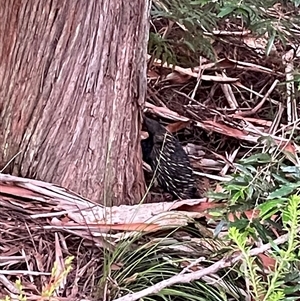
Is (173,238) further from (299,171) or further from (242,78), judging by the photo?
(242,78)

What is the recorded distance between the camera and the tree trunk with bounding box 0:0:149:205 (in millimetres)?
2342

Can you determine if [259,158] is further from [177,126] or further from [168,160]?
[177,126]

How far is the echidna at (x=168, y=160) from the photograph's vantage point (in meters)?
2.99

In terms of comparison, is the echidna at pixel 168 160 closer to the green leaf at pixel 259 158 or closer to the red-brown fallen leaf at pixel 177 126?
the red-brown fallen leaf at pixel 177 126

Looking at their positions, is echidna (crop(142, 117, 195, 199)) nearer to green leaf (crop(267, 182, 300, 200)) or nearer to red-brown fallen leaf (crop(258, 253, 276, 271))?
red-brown fallen leaf (crop(258, 253, 276, 271))

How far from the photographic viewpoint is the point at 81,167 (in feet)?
8.01

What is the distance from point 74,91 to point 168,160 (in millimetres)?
855

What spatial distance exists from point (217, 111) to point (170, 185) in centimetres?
59

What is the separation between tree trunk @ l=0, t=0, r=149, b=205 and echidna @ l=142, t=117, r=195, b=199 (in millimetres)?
502

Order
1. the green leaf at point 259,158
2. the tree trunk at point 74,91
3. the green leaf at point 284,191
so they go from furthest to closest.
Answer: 1. the tree trunk at point 74,91
2. the green leaf at point 259,158
3. the green leaf at point 284,191

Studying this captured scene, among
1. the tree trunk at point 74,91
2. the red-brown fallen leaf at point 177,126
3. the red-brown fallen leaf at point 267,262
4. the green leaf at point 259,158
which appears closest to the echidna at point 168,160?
the red-brown fallen leaf at point 177,126

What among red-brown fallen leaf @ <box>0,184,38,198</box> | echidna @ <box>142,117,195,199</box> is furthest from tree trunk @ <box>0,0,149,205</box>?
echidna @ <box>142,117,195,199</box>

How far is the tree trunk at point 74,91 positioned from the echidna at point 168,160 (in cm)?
50

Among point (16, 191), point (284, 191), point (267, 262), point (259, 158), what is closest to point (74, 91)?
point (16, 191)
